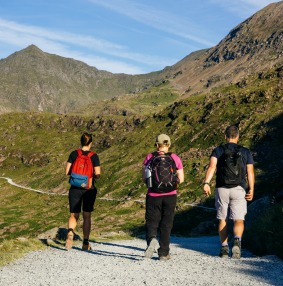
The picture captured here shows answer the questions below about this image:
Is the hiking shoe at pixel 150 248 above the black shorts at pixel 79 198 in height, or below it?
below

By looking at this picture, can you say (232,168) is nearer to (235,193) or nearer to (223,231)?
(235,193)

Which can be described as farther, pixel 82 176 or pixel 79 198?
pixel 79 198

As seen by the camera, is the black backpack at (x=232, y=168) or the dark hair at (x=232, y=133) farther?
the dark hair at (x=232, y=133)

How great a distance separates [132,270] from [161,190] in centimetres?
267

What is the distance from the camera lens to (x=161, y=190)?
12.5 m

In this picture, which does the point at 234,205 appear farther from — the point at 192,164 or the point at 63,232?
the point at 192,164

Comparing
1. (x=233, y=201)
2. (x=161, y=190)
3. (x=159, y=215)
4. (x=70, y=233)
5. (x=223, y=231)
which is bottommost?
(x=70, y=233)

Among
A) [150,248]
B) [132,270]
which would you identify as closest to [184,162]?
[150,248]

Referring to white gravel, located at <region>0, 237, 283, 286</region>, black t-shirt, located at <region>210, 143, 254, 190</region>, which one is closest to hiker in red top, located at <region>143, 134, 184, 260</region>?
white gravel, located at <region>0, 237, 283, 286</region>

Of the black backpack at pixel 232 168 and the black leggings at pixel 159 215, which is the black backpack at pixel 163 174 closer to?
the black leggings at pixel 159 215

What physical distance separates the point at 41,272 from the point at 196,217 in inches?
1826

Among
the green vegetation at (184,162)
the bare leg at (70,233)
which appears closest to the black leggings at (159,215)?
the bare leg at (70,233)

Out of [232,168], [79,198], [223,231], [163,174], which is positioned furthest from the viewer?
[79,198]

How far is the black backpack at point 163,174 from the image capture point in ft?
40.9
